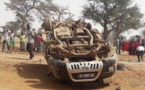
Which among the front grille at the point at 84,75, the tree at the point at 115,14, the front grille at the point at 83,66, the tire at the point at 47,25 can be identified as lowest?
the front grille at the point at 84,75

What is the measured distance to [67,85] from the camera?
7.01m

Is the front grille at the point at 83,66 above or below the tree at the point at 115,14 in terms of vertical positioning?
below

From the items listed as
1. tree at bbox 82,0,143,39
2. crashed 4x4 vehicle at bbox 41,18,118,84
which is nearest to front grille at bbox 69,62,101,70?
crashed 4x4 vehicle at bbox 41,18,118,84

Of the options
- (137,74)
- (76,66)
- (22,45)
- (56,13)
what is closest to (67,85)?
(76,66)

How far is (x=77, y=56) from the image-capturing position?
6.80 meters

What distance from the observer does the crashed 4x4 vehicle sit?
6258 mm

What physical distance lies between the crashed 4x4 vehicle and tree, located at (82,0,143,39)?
23202 millimetres

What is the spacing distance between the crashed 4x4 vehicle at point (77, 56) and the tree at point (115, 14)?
913 inches

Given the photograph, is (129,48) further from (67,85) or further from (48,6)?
(48,6)

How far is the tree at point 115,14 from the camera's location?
31547 mm

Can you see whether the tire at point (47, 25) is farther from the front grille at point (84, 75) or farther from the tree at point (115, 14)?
the tree at point (115, 14)

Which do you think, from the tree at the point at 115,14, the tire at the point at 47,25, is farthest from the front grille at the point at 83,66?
the tree at the point at 115,14

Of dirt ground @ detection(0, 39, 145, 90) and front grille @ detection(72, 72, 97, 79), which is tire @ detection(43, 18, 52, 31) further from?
front grille @ detection(72, 72, 97, 79)

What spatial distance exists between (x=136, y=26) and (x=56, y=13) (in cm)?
1230
